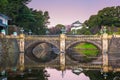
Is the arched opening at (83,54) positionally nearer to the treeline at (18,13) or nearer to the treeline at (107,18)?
the treeline at (18,13)

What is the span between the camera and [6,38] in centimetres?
6706

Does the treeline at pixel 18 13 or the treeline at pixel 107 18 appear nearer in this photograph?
the treeline at pixel 18 13

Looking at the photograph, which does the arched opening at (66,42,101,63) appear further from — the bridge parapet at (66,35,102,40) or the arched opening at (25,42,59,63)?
the arched opening at (25,42,59,63)

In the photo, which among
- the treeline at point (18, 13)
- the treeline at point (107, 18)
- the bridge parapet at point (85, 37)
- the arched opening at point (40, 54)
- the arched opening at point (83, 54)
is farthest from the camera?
the treeline at point (107, 18)

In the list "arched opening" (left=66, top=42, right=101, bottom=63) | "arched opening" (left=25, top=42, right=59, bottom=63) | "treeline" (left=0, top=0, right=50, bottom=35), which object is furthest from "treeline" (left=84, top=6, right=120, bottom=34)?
"treeline" (left=0, top=0, right=50, bottom=35)

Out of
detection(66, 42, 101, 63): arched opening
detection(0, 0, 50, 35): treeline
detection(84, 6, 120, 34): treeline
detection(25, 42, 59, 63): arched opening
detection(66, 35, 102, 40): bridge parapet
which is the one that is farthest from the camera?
detection(84, 6, 120, 34): treeline

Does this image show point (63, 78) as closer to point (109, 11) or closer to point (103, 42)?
point (103, 42)

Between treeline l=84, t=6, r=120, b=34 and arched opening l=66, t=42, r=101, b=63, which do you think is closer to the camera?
arched opening l=66, t=42, r=101, b=63

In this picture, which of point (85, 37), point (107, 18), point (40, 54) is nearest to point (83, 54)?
point (85, 37)

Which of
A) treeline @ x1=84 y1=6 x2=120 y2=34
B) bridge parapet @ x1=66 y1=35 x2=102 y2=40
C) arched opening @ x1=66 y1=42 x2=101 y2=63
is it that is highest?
treeline @ x1=84 y1=6 x2=120 y2=34

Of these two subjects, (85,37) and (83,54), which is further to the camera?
(85,37)

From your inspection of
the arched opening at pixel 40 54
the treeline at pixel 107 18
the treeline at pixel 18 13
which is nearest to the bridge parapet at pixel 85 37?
the arched opening at pixel 40 54

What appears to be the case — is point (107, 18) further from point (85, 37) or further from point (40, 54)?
point (40, 54)

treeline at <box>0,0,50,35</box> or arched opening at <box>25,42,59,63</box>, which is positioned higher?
treeline at <box>0,0,50,35</box>
